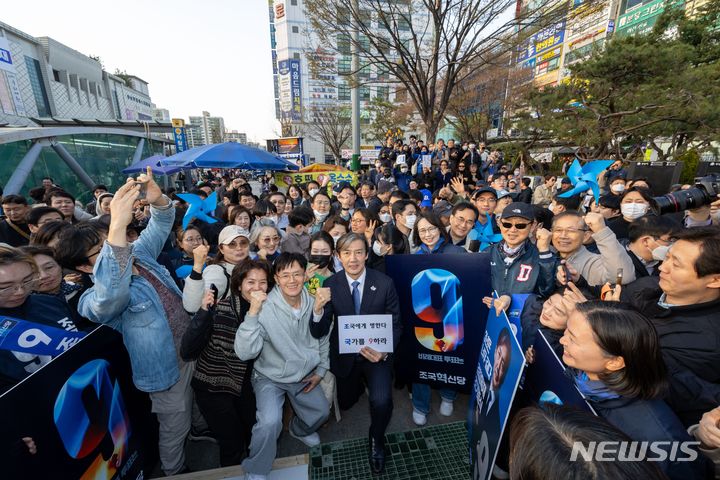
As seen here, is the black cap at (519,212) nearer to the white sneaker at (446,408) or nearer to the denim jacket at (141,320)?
the white sneaker at (446,408)

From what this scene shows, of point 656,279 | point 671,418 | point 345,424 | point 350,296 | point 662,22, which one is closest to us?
point 671,418

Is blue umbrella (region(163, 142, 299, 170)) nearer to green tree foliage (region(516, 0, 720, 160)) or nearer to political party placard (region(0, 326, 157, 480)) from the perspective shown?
political party placard (region(0, 326, 157, 480))

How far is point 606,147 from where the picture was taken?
11602 millimetres

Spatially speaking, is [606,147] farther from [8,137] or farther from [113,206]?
[8,137]

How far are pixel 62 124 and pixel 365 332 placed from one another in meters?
17.4

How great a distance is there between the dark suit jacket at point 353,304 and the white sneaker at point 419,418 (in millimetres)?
790

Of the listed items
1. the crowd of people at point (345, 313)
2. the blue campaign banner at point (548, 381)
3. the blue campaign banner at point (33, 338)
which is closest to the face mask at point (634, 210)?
the crowd of people at point (345, 313)

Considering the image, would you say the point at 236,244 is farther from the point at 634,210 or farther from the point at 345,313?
the point at 634,210

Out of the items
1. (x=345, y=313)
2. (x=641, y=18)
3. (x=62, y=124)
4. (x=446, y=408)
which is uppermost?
(x=641, y=18)

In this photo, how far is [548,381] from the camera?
162cm

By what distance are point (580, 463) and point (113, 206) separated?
2381mm

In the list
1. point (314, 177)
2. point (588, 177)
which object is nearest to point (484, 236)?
point (588, 177)

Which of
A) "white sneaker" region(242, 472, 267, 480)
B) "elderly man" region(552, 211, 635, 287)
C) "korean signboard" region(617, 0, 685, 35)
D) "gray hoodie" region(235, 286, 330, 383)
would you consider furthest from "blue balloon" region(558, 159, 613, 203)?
"korean signboard" region(617, 0, 685, 35)

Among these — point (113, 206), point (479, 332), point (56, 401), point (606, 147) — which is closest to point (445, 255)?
point (479, 332)
